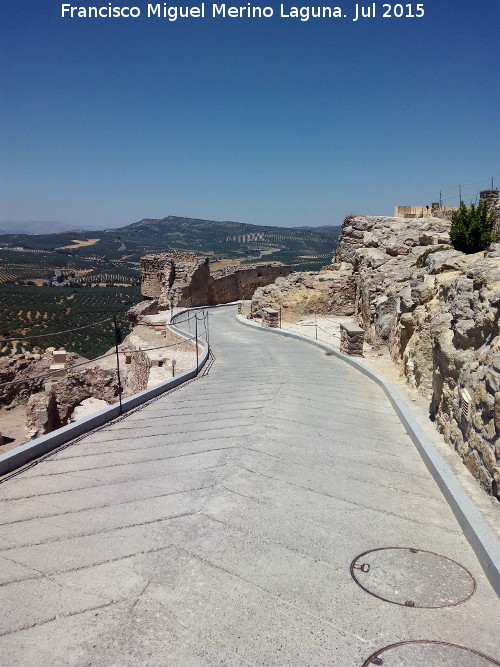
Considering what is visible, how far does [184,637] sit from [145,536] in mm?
1114

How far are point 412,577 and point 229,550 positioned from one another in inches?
51.2

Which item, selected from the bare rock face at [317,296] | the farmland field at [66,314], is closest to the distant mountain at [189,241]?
the farmland field at [66,314]

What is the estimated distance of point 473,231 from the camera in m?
12.3

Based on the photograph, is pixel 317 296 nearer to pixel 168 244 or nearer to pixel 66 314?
pixel 66 314

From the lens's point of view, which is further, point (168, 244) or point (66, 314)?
point (168, 244)

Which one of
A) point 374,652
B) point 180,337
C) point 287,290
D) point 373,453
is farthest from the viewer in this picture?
point 287,290

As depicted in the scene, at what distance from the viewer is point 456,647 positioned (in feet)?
9.05

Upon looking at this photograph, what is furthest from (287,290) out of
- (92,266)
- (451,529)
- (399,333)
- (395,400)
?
(92,266)

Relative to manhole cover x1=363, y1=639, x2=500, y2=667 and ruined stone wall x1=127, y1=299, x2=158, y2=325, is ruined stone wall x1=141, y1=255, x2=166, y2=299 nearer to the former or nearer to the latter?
ruined stone wall x1=127, y1=299, x2=158, y2=325

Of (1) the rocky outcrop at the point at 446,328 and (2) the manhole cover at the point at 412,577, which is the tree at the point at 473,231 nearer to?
(1) the rocky outcrop at the point at 446,328

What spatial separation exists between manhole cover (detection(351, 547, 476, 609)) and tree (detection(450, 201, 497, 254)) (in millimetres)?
10171

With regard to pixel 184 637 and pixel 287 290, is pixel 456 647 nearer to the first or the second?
pixel 184 637

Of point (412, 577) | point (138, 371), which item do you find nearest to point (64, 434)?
point (412, 577)

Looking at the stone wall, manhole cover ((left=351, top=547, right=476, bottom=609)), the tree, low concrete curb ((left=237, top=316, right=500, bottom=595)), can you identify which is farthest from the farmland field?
manhole cover ((left=351, top=547, right=476, bottom=609))
